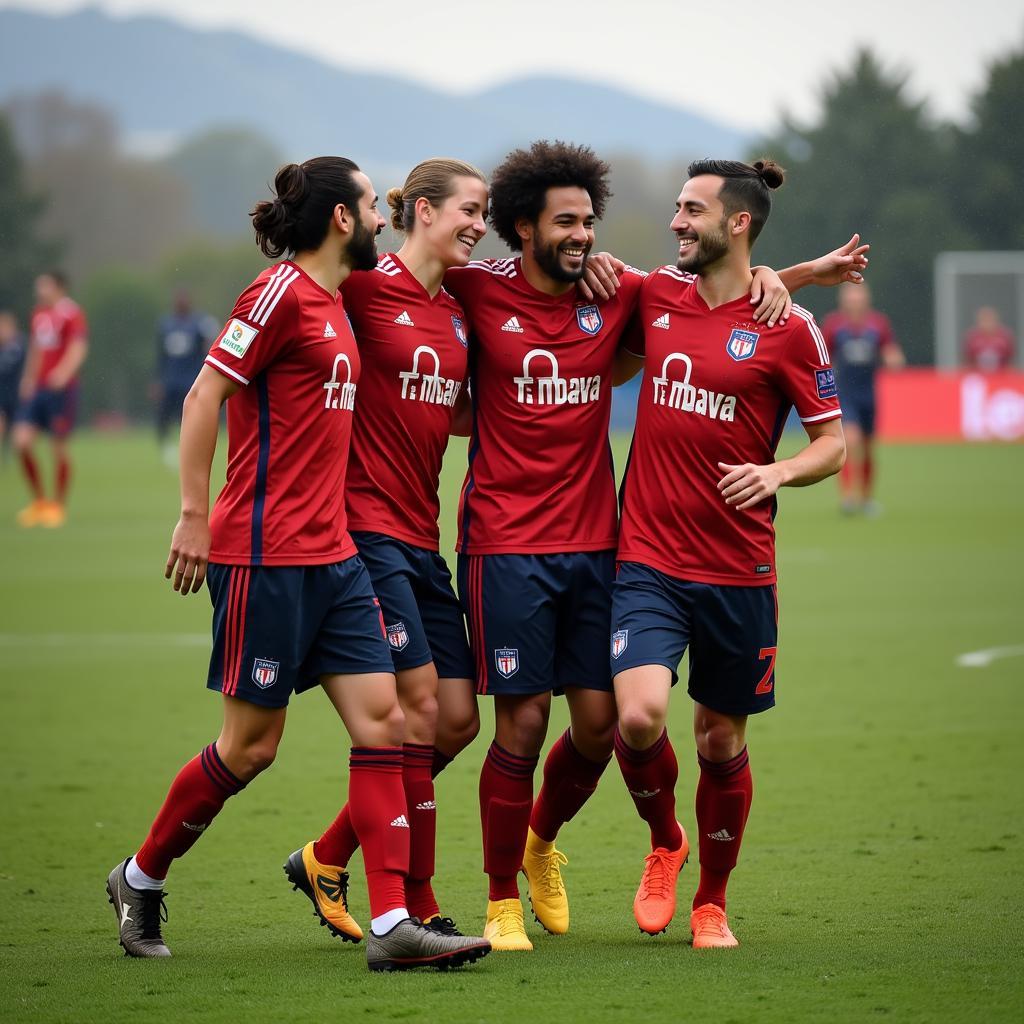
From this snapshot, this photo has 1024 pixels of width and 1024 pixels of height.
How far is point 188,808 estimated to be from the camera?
16.4 ft

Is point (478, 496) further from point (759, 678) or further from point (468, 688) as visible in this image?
point (759, 678)

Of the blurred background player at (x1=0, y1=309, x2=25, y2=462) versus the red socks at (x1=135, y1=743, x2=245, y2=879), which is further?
the blurred background player at (x1=0, y1=309, x2=25, y2=462)

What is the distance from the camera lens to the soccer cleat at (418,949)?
4.67m

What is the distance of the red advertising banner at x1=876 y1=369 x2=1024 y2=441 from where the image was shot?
33.2 m

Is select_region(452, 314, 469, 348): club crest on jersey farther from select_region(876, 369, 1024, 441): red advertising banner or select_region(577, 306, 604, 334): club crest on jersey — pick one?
select_region(876, 369, 1024, 441): red advertising banner

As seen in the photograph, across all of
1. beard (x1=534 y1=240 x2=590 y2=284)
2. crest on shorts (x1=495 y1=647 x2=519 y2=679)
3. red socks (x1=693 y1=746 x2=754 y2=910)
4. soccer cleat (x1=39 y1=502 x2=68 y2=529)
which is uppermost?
beard (x1=534 y1=240 x2=590 y2=284)

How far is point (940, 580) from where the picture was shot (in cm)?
1403

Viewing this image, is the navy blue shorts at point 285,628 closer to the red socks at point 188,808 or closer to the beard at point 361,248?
the red socks at point 188,808

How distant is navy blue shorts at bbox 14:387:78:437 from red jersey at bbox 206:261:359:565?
15362 millimetres

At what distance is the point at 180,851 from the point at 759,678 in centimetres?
183

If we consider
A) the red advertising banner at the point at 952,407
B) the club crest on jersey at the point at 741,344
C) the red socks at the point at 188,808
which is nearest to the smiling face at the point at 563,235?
the club crest on jersey at the point at 741,344

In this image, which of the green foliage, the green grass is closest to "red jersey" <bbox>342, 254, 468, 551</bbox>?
the green grass

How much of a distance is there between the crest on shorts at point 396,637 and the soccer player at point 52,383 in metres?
15.1

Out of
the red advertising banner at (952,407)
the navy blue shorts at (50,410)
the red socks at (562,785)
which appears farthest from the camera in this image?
the red advertising banner at (952,407)
